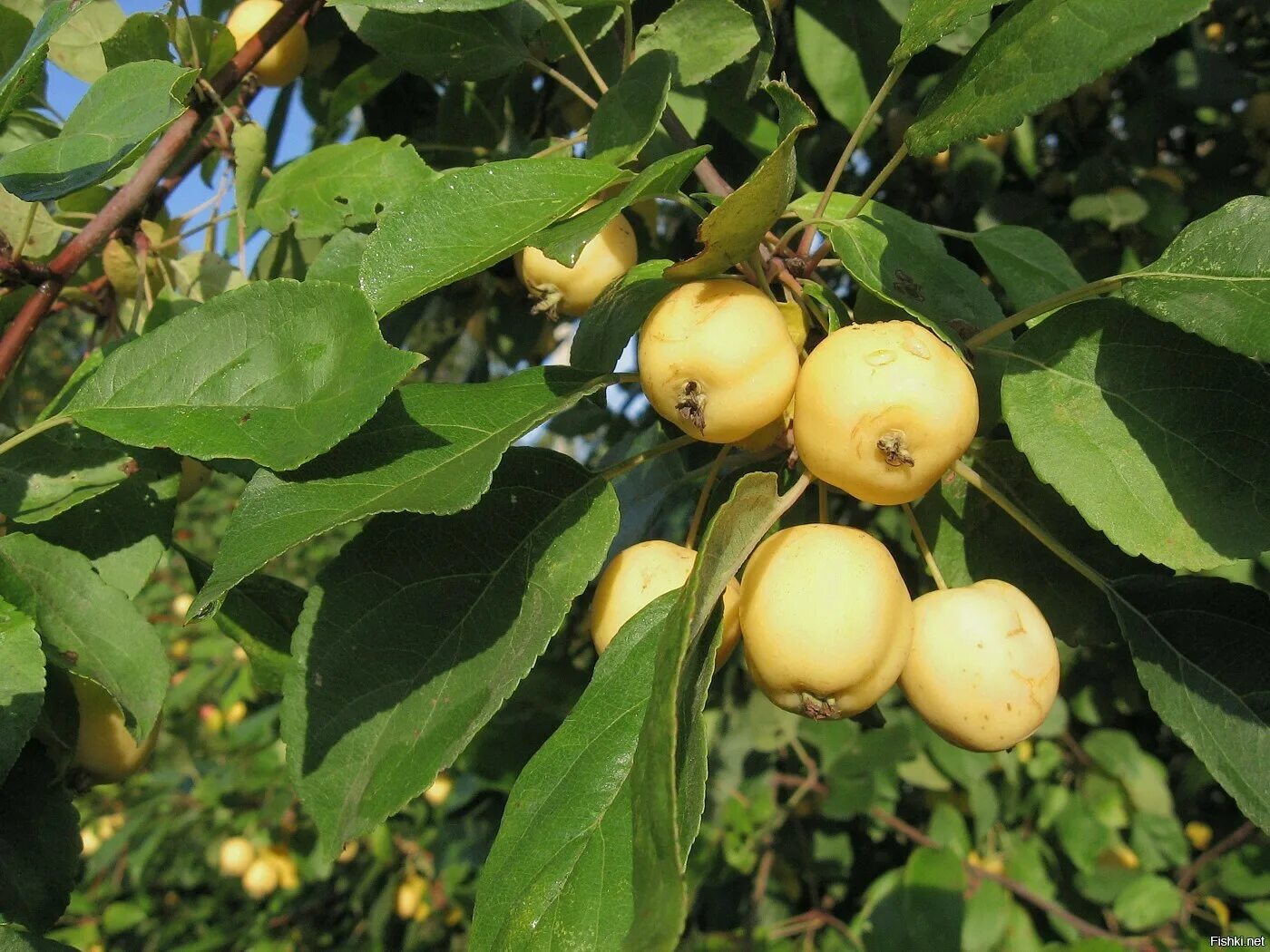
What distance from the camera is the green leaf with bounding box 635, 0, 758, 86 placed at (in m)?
1.27

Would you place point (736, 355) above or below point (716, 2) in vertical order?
below


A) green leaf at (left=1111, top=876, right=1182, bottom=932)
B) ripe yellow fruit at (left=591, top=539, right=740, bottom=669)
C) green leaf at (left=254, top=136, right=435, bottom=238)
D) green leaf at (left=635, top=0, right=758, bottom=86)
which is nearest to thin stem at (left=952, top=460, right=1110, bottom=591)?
ripe yellow fruit at (left=591, top=539, right=740, bottom=669)

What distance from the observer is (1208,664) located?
996mm

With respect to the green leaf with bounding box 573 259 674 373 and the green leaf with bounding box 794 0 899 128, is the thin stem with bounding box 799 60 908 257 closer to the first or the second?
the green leaf with bounding box 573 259 674 373

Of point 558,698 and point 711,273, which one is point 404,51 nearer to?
point 711,273

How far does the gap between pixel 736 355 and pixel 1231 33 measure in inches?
A: 108

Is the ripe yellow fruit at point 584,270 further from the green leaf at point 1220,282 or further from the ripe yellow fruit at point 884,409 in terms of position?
the green leaf at point 1220,282

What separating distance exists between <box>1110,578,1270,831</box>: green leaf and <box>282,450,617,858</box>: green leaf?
56 centimetres

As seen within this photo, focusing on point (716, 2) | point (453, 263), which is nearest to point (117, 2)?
point (716, 2)

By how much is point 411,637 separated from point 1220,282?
797 millimetres

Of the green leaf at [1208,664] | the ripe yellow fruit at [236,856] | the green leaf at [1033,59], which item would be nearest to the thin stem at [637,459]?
the green leaf at [1033,59]

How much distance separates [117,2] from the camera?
189 cm

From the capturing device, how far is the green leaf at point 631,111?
106 cm

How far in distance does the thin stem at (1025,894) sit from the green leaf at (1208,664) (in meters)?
1.58
